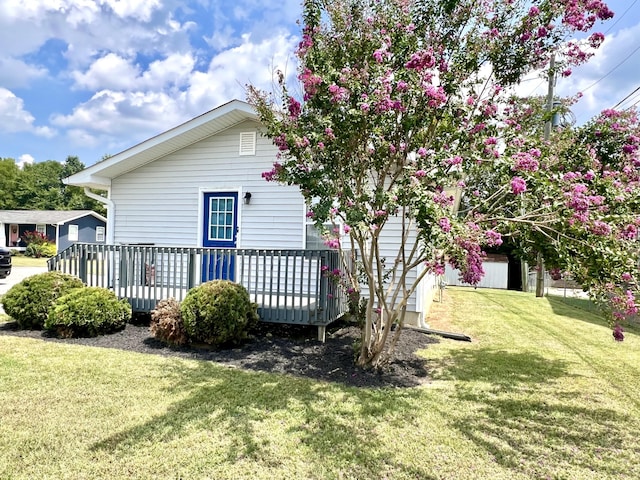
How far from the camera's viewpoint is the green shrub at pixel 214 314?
5.13 metres

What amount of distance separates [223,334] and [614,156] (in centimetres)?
635

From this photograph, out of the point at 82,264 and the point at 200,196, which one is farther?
the point at 200,196

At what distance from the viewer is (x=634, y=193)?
4168 mm

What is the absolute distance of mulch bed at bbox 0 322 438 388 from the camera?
448 centimetres

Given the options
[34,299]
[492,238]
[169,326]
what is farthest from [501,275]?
[34,299]

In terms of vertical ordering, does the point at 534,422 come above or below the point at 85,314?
below

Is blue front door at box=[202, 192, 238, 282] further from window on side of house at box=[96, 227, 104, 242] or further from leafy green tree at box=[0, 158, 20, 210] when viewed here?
leafy green tree at box=[0, 158, 20, 210]

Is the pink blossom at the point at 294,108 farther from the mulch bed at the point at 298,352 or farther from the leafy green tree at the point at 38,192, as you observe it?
the leafy green tree at the point at 38,192

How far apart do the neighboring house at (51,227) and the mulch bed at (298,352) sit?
90.0 ft

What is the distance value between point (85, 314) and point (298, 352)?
3185 millimetres

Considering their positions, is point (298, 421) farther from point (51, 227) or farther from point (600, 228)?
point (51, 227)

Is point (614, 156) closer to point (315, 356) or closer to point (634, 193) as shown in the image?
point (634, 193)

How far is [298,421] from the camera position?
10.5 feet

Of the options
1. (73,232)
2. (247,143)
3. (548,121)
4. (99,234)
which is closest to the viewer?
(548,121)
